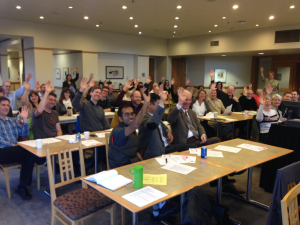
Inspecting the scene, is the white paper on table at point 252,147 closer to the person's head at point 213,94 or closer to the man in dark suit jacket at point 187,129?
the man in dark suit jacket at point 187,129

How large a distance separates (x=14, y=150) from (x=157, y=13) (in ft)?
19.3

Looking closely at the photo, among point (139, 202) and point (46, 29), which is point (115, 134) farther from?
point (46, 29)

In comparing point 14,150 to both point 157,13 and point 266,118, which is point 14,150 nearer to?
point 266,118

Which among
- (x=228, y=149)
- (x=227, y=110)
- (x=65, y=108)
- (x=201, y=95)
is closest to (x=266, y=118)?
(x=227, y=110)

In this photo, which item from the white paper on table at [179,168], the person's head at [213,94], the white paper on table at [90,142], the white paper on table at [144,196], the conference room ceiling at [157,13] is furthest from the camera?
the conference room ceiling at [157,13]

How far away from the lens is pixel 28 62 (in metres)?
9.28

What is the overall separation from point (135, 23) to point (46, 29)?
3.35m

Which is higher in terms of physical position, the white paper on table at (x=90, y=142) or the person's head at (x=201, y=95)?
the person's head at (x=201, y=95)

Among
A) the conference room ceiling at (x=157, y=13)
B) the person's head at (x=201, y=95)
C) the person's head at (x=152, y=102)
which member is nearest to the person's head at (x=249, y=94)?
the person's head at (x=201, y=95)

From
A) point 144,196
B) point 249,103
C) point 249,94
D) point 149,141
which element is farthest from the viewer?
point 249,103

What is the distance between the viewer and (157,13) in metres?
7.38

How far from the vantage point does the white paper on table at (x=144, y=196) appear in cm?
159

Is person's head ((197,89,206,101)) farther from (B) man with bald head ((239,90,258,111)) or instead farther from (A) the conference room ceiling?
(A) the conference room ceiling

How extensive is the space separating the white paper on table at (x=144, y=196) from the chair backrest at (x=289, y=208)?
0.73m
